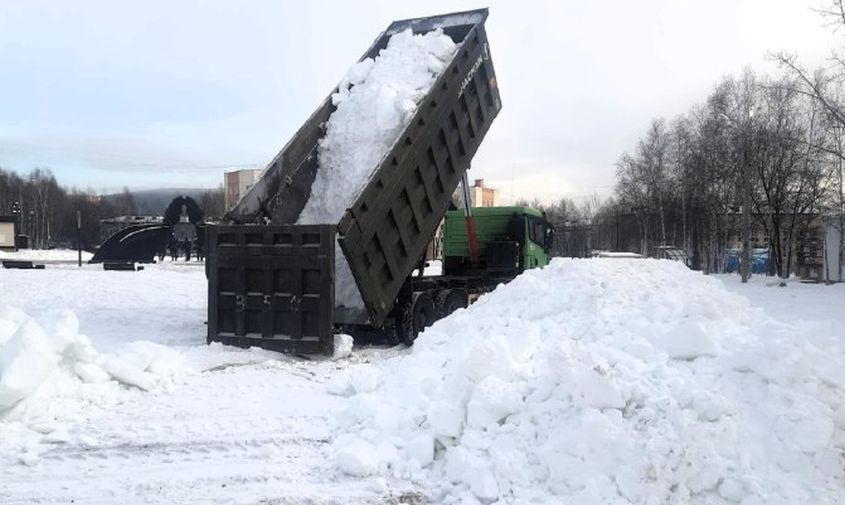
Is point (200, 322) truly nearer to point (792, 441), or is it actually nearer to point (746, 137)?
point (792, 441)

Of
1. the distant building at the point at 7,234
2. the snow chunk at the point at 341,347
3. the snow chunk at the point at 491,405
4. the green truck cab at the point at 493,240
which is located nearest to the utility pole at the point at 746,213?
the green truck cab at the point at 493,240

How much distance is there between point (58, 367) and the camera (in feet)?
21.7

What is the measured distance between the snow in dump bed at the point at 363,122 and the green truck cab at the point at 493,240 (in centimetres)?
384

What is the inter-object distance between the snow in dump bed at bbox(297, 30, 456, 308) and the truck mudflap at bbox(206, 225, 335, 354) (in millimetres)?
1290

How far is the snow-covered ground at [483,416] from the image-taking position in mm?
4590

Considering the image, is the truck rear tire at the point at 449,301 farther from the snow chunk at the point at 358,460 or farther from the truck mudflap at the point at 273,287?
the snow chunk at the point at 358,460

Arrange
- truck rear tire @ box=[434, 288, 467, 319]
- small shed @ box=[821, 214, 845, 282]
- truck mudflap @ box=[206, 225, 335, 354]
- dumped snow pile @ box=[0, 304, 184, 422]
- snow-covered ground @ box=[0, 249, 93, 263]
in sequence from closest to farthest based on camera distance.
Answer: dumped snow pile @ box=[0, 304, 184, 422] → truck mudflap @ box=[206, 225, 335, 354] → truck rear tire @ box=[434, 288, 467, 319] → small shed @ box=[821, 214, 845, 282] → snow-covered ground @ box=[0, 249, 93, 263]

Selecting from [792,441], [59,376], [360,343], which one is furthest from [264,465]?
[360,343]

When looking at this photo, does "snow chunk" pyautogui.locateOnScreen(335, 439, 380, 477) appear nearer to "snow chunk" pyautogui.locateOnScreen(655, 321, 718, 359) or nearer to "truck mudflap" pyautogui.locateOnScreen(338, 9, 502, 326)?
"snow chunk" pyautogui.locateOnScreen(655, 321, 718, 359)

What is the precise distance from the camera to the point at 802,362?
5.58 metres

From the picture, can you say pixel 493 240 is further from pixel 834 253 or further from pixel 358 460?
pixel 834 253

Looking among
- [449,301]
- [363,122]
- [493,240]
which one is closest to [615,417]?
[363,122]

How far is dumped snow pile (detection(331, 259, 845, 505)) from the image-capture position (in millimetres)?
4539

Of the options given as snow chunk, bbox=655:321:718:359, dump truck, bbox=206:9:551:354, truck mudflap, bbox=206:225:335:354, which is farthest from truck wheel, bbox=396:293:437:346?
snow chunk, bbox=655:321:718:359
